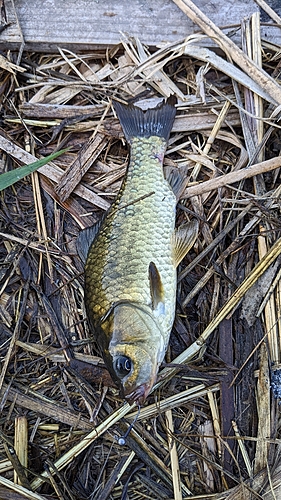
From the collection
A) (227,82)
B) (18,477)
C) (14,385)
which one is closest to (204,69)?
(227,82)

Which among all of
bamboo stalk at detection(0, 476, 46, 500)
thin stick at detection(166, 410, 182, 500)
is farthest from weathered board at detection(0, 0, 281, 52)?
bamboo stalk at detection(0, 476, 46, 500)

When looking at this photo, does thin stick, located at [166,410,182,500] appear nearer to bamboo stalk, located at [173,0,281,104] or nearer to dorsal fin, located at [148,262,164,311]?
dorsal fin, located at [148,262,164,311]

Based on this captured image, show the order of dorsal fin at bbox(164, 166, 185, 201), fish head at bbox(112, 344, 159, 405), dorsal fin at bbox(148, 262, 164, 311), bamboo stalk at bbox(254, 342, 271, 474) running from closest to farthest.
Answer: fish head at bbox(112, 344, 159, 405) < dorsal fin at bbox(148, 262, 164, 311) < bamboo stalk at bbox(254, 342, 271, 474) < dorsal fin at bbox(164, 166, 185, 201)

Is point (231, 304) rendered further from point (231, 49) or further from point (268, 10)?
point (268, 10)

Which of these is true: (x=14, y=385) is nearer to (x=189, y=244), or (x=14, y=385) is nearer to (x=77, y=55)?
(x=189, y=244)

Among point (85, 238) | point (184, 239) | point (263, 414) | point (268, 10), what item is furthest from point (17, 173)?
point (263, 414)

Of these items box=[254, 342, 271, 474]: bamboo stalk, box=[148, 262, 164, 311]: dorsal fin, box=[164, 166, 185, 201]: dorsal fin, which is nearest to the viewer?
box=[148, 262, 164, 311]: dorsal fin

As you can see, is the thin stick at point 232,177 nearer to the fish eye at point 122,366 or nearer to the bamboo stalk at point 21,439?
the fish eye at point 122,366
